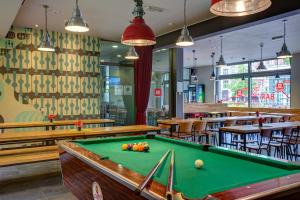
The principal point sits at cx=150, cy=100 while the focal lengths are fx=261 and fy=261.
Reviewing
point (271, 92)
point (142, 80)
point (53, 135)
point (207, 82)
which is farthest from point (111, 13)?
point (207, 82)

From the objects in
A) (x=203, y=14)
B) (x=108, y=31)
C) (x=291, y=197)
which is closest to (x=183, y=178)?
(x=291, y=197)

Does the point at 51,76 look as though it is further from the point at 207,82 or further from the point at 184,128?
the point at 207,82

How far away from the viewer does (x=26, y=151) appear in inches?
185

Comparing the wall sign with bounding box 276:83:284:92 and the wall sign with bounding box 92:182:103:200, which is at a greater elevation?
the wall sign with bounding box 276:83:284:92

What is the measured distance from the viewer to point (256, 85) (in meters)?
13.8

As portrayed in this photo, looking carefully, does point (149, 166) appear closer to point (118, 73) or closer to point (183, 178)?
point (183, 178)

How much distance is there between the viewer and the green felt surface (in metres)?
1.73

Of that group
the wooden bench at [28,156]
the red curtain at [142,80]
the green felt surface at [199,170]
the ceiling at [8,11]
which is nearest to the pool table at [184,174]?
the green felt surface at [199,170]

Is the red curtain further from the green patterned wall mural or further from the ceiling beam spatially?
the green patterned wall mural

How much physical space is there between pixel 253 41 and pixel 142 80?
431 centimetres

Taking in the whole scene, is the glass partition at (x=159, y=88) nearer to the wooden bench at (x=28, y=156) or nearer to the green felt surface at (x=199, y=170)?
the wooden bench at (x=28, y=156)

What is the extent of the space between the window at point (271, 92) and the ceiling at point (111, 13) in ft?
25.4

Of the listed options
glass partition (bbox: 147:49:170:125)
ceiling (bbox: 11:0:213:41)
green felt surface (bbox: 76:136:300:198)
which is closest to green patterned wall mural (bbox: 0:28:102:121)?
ceiling (bbox: 11:0:213:41)

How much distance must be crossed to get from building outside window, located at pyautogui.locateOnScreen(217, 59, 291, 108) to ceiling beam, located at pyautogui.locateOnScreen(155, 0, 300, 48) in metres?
7.27
